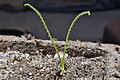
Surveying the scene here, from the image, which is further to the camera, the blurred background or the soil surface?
the blurred background

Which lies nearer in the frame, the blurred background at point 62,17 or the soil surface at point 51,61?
the soil surface at point 51,61

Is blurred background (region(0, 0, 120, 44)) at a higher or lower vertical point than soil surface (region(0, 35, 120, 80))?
higher

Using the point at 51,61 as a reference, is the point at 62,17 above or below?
above

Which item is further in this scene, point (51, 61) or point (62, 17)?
point (62, 17)

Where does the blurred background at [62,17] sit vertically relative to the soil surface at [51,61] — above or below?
above
